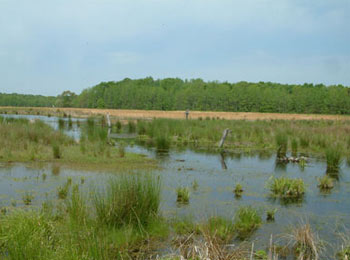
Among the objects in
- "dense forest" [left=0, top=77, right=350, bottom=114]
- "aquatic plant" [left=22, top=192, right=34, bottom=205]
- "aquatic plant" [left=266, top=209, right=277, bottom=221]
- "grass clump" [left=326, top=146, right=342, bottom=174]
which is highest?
"dense forest" [left=0, top=77, right=350, bottom=114]

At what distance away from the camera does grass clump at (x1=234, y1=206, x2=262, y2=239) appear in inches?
256

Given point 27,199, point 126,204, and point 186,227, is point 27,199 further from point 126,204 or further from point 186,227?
point 186,227

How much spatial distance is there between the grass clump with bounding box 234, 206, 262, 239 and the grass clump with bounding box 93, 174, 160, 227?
1.48 m

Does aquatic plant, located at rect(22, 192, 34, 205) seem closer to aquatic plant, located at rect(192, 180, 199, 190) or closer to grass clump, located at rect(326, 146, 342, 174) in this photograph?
aquatic plant, located at rect(192, 180, 199, 190)

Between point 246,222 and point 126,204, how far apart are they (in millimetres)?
2188

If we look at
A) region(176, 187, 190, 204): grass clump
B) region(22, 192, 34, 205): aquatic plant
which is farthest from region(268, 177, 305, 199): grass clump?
region(22, 192, 34, 205): aquatic plant

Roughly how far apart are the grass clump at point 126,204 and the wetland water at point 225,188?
94cm

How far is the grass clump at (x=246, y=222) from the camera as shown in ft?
21.3

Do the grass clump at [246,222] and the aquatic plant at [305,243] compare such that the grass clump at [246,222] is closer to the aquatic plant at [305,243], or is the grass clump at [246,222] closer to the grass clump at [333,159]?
the aquatic plant at [305,243]

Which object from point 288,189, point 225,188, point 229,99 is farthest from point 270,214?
point 229,99

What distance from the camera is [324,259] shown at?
5.53m

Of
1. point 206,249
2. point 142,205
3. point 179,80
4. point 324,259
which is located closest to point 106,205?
point 142,205

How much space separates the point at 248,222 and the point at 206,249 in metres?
2.44

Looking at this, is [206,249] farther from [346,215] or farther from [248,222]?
[346,215]
